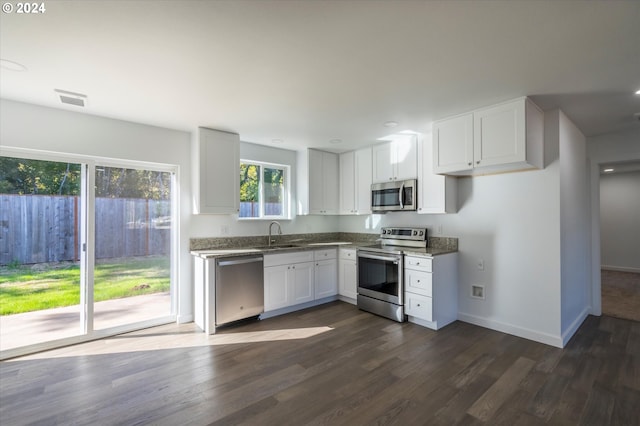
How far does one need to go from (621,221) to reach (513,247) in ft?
18.9

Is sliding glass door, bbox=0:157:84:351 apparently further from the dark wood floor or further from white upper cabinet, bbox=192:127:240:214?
white upper cabinet, bbox=192:127:240:214

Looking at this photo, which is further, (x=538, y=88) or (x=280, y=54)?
(x=538, y=88)

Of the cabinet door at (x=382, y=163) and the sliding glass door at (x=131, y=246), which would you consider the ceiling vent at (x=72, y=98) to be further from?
the cabinet door at (x=382, y=163)

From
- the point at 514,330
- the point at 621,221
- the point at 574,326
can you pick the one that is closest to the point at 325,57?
the point at 514,330

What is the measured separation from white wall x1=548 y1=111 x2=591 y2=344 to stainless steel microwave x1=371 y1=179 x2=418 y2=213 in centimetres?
160

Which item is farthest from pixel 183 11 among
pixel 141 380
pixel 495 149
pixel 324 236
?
pixel 324 236

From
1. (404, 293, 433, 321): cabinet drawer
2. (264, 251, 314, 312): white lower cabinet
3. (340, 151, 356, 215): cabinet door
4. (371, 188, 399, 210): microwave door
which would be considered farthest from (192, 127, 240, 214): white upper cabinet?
(404, 293, 433, 321): cabinet drawer

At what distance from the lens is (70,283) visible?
3338 millimetres

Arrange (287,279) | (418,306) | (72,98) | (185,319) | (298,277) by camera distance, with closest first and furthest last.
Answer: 1. (72,98)
2. (418,306)
3. (185,319)
4. (287,279)
5. (298,277)

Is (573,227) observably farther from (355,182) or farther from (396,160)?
(355,182)

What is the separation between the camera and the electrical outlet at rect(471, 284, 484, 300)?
3.71 metres

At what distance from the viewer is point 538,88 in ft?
8.75

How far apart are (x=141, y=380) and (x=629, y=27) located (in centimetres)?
421

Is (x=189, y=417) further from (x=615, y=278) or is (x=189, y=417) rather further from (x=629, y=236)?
(x=629, y=236)
